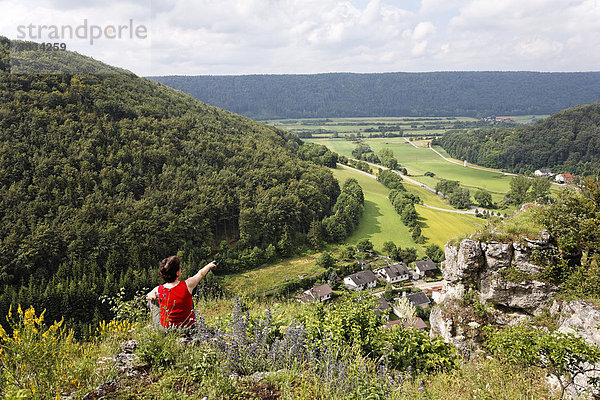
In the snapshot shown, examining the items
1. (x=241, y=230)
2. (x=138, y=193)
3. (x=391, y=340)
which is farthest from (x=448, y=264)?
(x=138, y=193)

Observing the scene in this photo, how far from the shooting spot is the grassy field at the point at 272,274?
1426 inches

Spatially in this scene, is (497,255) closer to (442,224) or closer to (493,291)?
(493,291)

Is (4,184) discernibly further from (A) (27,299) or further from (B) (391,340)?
(B) (391,340)

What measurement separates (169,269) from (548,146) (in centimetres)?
14272

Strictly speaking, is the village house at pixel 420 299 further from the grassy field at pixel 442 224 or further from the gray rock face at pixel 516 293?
the gray rock face at pixel 516 293

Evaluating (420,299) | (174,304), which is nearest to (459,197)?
(420,299)

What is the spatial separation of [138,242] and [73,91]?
82.9ft

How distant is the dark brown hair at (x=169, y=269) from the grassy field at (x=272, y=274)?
3049cm

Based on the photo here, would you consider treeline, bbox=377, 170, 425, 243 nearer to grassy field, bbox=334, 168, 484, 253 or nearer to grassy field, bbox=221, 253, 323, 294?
grassy field, bbox=334, 168, 484, 253

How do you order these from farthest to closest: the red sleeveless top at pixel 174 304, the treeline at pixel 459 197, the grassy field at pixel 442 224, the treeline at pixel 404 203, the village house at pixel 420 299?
1. the treeline at pixel 459 197
2. the treeline at pixel 404 203
3. the grassy field at pixel 442 224
4. the village house at pixel 420 299
5. the red sleeveless top at pixel 174 304

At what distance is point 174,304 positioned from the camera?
501 cm

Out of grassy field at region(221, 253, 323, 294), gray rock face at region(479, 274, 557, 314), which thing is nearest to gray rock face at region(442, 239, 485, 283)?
gray rock face at region(479, 274, 557, 314)

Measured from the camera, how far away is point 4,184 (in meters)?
32.7

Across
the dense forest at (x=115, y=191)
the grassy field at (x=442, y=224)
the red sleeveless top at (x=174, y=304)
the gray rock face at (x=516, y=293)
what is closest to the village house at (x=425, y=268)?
the grassy field at (x=442, y=224)
